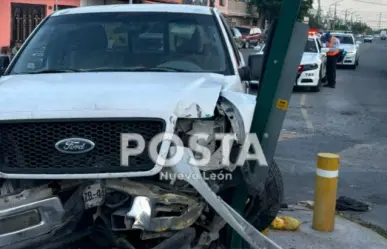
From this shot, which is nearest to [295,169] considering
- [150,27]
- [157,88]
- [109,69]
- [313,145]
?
[313,145]

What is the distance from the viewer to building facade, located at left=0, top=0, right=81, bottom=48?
29062mm

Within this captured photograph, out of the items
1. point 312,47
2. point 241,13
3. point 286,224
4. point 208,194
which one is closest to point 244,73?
point 286,224

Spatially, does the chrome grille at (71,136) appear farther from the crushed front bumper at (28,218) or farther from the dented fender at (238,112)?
the dented fender at (238,112)

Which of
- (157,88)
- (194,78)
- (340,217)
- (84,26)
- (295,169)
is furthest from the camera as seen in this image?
(295,169)

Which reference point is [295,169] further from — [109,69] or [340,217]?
[109,69]

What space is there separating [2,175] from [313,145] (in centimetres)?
794

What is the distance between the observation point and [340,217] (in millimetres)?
7090

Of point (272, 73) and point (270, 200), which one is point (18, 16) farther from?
point (272, 73)

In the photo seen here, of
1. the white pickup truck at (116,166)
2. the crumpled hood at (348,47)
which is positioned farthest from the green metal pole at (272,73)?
the crumpled hood at (348,47)

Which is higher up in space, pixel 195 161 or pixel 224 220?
pixel 195 161

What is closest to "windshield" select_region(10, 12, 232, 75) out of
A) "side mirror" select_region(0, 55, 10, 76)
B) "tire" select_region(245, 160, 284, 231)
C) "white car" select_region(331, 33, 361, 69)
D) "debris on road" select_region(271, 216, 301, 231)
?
"side mirror" select_region(0, 55, 10, 76)

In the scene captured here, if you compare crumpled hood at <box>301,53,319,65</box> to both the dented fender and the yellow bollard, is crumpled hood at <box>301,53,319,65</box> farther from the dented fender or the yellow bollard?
the dented fender

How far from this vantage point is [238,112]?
4289 millimetres

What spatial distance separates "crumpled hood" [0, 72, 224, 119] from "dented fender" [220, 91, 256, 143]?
3.5 inches
